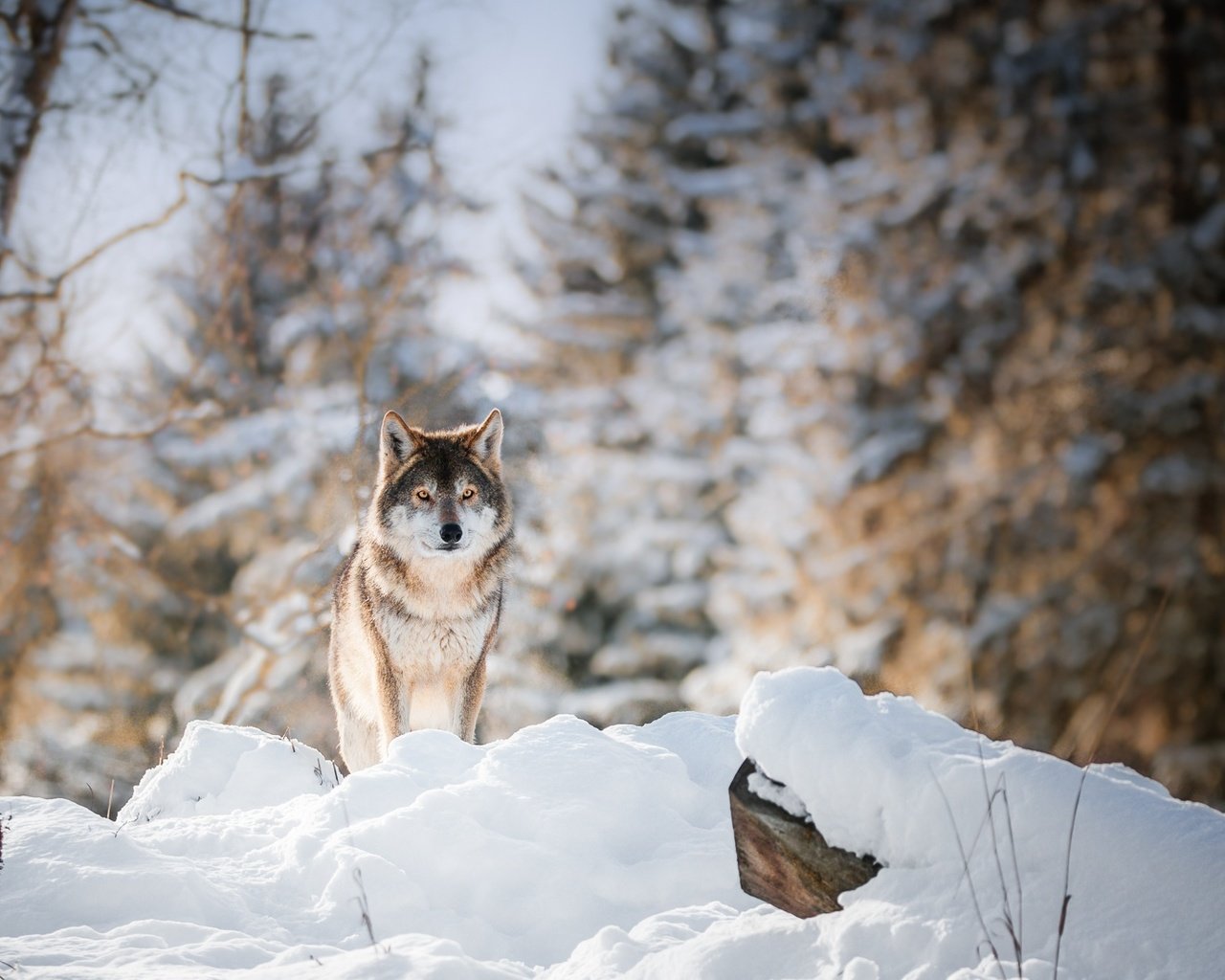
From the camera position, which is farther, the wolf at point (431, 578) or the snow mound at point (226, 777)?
the wolf at point (431, 578)

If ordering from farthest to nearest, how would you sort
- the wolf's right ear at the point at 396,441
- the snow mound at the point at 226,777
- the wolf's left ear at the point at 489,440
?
the wolf's left ear at the point at 489,440 → the wolf's right ear at the point at 396,441 → the snow mound at the point at 226,777

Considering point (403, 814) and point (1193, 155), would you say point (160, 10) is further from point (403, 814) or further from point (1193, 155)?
point (1193, 155)

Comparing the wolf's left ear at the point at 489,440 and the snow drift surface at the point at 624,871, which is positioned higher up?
the wolf's left ear at the point at 489,440

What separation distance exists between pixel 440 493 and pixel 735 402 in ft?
37.8

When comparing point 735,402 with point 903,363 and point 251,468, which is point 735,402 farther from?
point 251,468

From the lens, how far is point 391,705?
5.15 meters

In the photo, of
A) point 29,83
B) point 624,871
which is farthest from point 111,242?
point 624,871

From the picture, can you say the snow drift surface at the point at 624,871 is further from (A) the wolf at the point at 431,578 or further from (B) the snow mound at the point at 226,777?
(A) the wolf at the point at 431,578

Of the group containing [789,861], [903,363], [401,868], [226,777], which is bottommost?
[226,777]

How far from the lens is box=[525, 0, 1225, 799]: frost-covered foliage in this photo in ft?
35.1

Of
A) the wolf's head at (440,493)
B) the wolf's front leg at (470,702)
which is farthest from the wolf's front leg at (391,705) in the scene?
the wolf's head at (440,493)

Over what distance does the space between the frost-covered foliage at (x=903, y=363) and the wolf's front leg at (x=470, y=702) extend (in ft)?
14.4

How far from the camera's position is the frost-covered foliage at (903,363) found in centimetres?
1071

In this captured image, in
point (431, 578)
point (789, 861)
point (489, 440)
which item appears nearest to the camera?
point (789, 861)
